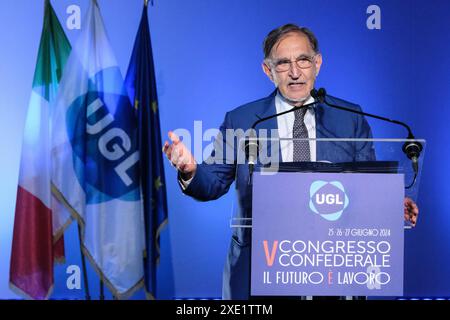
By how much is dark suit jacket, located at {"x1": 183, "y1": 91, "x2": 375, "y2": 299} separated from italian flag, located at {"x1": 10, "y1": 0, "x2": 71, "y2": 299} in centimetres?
125

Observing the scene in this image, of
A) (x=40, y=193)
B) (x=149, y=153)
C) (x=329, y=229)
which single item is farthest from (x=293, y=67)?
(x=40, y=193)

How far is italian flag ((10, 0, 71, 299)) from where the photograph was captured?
492 cm

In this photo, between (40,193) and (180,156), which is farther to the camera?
(40,193)

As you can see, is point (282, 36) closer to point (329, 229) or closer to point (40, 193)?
point (329, 229)

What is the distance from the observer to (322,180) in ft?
11.1

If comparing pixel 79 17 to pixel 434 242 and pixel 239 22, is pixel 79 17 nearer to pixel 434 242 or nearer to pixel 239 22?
pixel 239 22

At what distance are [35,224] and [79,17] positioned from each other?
1449 millimetres

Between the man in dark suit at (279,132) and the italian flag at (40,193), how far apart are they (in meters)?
1.23

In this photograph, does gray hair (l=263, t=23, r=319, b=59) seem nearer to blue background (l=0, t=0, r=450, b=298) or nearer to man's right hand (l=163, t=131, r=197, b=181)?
blue background (l=0, t=0, r=450, b=298)

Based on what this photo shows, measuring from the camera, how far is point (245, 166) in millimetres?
3486

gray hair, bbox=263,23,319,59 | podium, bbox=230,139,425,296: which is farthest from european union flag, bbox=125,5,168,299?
podium, bbox=230,139,425,296

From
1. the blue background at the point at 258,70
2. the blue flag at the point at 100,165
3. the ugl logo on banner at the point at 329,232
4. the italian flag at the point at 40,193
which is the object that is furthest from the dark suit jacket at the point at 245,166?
the italian flag at the point at 40,193

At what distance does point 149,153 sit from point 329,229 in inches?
73.8
